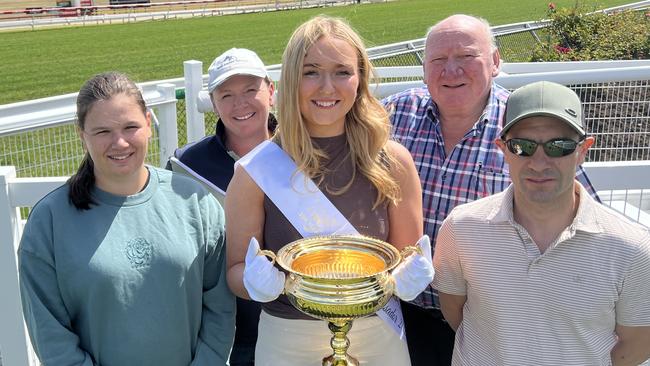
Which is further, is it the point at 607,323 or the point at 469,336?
the point at 469,336

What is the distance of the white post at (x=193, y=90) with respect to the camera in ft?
13.6

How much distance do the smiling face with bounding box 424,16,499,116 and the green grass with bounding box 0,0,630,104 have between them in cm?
1334

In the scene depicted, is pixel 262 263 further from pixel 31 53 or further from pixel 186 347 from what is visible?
pixel 31 53

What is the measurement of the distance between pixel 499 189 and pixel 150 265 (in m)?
1.46

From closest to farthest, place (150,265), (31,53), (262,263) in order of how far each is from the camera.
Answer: (262,263) → (150,265) → (31,53)

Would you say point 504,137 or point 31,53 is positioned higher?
point 504,137

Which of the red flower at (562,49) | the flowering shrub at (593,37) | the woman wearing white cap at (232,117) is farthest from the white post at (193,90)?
the red flower at (562,49)

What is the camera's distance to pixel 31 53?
23.0 meters

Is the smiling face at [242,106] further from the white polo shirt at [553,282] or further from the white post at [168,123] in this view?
the white polo shirt at [553,282]

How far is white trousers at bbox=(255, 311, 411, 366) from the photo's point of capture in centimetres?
243

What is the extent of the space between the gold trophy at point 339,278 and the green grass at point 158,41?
14.5 metres

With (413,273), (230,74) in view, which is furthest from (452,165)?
(230,74)

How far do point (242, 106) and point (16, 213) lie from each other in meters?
1.14

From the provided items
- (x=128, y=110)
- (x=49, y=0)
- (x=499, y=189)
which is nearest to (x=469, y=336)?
(x=499, y=189)
